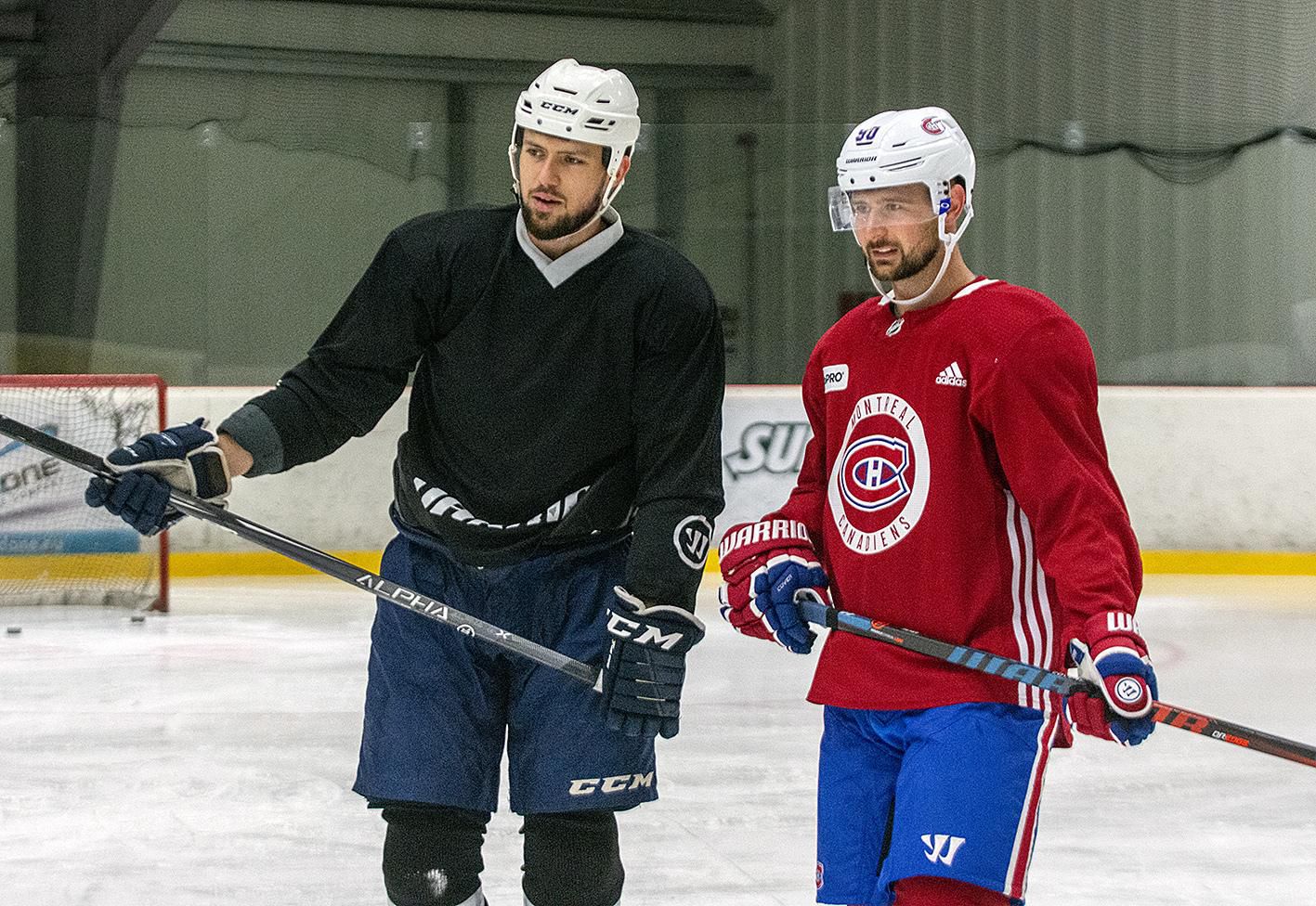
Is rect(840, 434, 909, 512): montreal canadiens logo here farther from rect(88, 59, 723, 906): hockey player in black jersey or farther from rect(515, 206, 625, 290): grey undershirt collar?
rect(515, 206, 625, 290): grey undershirt collar

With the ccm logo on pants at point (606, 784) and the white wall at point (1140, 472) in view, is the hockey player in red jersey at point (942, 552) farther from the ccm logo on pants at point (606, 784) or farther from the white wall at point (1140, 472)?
the white wall at point (1140, 472)

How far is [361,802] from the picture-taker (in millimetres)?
3344

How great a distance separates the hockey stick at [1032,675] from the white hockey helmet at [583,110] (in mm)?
605

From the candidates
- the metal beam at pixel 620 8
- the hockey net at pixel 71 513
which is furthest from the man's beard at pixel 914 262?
the metal beam at pixel 620 8

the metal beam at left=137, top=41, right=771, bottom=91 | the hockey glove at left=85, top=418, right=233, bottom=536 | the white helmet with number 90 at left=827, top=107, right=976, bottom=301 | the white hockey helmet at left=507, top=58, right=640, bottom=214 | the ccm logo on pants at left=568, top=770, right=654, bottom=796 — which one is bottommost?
the ccm logo on pants at left=568, top=770, right=654, bottom=796

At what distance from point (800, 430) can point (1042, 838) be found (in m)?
3.80

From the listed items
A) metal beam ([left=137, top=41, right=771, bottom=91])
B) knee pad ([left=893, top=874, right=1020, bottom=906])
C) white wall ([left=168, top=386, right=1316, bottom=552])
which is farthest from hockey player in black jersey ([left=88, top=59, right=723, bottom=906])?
metal beam ([left=137, top=41, right=771, bottom=91])

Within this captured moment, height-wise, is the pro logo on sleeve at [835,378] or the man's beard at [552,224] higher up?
the man's beard at [552,224]

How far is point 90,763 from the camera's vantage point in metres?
3.70

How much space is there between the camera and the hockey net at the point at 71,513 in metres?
6.00

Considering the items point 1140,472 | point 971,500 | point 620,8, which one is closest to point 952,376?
point 971,500

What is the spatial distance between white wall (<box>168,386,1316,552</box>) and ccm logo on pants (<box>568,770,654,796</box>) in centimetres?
467

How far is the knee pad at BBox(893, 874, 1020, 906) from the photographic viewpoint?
171 cm

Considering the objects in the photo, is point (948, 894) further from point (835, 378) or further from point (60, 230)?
point (60, 230)
